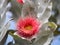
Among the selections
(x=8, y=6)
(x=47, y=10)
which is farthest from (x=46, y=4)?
(x=8, y=6)

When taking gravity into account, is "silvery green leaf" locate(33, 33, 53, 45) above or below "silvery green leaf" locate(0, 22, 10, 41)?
below

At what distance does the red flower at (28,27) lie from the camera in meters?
0.46

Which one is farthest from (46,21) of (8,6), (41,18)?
(8,6)

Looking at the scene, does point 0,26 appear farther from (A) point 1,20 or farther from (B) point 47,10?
(B) point 47,10

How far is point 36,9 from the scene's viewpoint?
51 cm

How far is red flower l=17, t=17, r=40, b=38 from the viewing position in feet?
1.51

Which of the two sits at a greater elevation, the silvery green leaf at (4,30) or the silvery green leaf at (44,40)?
the silvery green leaf at (4,30)

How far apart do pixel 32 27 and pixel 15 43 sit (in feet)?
0.23

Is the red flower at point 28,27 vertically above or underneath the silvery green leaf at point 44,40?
above

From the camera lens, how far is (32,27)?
1.54ft

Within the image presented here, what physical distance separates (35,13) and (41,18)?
0.03 m

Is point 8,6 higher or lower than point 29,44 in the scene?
higher

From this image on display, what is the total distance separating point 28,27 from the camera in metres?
0.47

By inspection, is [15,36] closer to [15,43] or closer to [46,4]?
[15,43]
